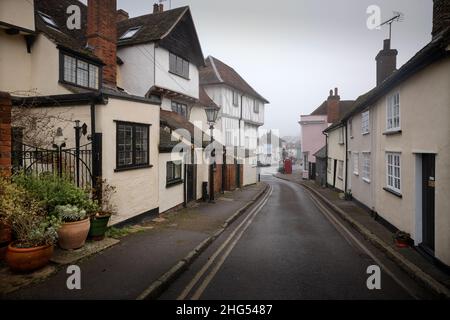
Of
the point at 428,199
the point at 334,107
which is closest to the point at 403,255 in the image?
the point at 428,199

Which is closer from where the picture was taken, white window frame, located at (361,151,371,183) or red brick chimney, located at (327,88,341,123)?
white window frame, located at (361,151,371,183)

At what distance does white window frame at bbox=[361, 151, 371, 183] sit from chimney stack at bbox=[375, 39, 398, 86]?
6266 mm

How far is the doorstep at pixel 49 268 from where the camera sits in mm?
5137

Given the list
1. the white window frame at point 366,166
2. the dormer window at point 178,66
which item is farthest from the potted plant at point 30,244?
the dormer window at point 178,66

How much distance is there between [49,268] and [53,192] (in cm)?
198

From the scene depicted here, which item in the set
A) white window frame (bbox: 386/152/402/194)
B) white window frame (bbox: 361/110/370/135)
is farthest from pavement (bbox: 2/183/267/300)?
white window frame (bbox: 361/110/370/135)

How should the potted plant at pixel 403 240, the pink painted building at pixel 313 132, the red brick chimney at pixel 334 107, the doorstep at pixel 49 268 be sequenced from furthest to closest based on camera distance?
the pink painted building at pixel 313 132 < the red brick chimney at pixel 334 107 < the potted plant at pixel 403 240 < the doorstep at pixel 49 268

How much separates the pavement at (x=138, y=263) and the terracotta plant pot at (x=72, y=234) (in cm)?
68

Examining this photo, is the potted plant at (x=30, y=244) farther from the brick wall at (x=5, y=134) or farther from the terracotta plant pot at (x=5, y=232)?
the brick wall at (x=5, y=134)

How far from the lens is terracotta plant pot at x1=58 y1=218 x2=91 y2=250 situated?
6700 mm

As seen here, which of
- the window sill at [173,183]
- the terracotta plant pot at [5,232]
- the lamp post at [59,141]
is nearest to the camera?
the terracotta plant pot at [5,232]

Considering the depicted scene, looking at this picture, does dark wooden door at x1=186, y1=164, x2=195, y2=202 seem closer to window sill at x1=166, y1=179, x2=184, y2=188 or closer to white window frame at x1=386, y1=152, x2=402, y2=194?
window sill at x1=166, y1=179, x2=184, y2=188

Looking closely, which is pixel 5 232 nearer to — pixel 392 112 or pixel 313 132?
pixel 392 112
